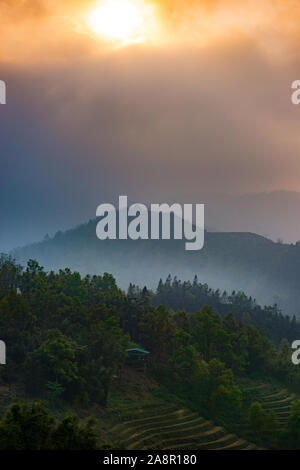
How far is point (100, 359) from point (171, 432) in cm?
866

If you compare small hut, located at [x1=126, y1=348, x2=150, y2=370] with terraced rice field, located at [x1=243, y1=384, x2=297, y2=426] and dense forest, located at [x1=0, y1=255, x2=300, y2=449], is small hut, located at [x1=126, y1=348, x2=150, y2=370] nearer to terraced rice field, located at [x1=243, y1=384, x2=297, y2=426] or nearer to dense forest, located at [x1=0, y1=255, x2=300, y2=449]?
dense forest, located at [x1=0, y1=255, x2=300, y2=449]

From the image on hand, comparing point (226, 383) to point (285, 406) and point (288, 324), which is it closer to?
point (285, 406)

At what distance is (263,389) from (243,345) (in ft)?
20.7

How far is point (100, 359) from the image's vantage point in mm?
44281

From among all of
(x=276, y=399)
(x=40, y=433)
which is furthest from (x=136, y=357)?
(x=40, y=433)

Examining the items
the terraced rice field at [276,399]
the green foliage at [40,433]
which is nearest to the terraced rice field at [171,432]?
the terraced rice field at [276,399]

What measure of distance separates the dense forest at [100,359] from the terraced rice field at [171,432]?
8.06 feet

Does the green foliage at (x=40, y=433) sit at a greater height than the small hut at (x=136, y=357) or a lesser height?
greater

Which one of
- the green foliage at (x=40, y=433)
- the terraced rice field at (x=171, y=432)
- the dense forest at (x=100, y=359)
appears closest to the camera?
the green foliage at (x=40, y=433)

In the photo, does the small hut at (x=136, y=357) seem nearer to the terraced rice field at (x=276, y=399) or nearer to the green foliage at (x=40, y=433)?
the terraced rice field at (x=276, y=399)

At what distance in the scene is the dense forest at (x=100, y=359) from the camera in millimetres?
35812

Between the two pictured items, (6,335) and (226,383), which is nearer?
(6,335)
